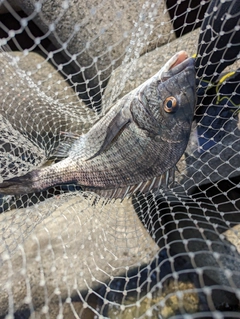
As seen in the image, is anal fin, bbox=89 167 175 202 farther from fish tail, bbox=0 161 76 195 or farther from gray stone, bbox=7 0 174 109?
gray stone, bbox=7 0 174 109

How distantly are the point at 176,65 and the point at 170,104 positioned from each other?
0.24 m

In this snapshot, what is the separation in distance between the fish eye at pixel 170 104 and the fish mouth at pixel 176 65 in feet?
0.42

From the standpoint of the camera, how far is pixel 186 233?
2.83m

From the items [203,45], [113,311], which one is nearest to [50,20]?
[203,45]

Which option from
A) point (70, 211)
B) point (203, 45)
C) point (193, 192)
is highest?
point (203, 45)

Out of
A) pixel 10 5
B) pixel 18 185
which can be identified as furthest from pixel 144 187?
pixel 10 5

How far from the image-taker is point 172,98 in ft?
6.14

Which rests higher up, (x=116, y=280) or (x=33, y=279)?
(x=33, y=279)

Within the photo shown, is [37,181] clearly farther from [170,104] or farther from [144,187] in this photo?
[170,104]

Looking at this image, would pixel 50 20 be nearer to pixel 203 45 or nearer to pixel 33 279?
pixel 203 45

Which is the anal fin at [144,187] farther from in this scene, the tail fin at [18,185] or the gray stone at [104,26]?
the gray stone at [104,26]

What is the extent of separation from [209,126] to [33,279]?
2.12 metres

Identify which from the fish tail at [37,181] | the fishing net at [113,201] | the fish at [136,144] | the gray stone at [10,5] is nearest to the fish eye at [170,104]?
the fish at [136,144]

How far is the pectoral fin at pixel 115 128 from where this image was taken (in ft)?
6.82
